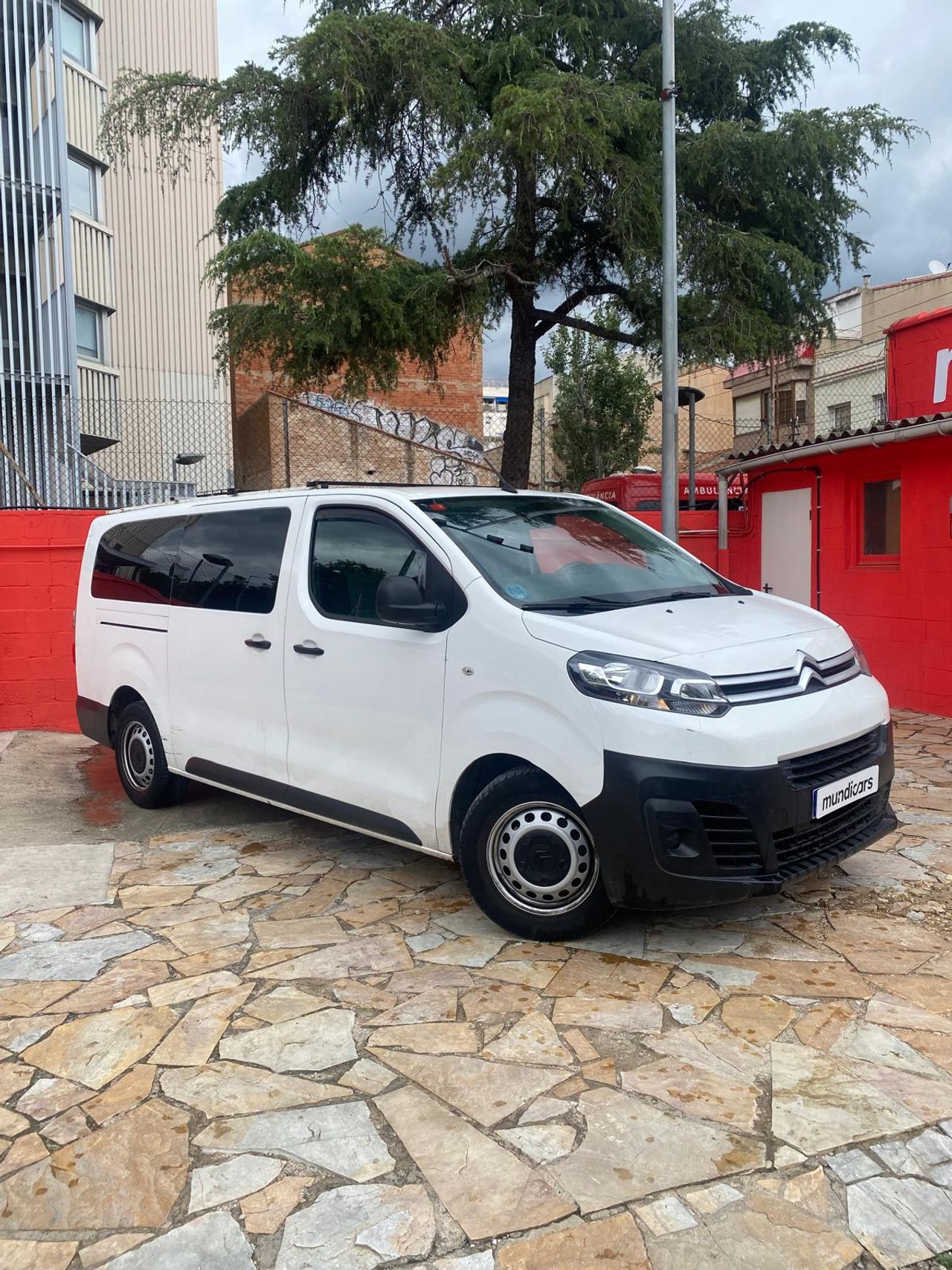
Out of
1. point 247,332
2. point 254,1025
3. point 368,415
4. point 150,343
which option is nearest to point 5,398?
point 150,343

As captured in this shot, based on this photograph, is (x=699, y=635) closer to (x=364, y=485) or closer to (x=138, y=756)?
(x=364, y=485)

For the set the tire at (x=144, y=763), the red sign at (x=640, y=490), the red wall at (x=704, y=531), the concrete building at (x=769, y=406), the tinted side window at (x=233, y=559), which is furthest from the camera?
the concrete building at (x=769, y=406)

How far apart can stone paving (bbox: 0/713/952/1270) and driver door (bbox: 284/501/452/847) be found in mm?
504

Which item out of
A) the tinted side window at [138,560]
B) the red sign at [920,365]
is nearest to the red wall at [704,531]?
the red sign at [920,365]

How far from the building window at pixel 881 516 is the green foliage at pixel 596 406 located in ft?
63.5

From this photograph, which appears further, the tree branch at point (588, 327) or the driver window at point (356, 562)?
the tree branch at point (588, 327)

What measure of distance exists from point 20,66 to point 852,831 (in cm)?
1899

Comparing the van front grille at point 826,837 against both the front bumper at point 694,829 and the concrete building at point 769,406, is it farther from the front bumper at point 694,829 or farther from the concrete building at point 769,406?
the concrete building at point 769,406

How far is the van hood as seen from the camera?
385 cm

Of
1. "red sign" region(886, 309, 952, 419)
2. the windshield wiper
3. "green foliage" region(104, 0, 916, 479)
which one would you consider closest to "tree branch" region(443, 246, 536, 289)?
"green foliage" region(104, 0, 916, 479)

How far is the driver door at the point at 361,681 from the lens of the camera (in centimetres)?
438

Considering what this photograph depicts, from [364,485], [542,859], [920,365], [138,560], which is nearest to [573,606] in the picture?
[542,859]

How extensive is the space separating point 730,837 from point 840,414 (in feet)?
95.8

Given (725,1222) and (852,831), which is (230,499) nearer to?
(852,831)
